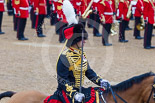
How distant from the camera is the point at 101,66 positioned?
28.8 ft

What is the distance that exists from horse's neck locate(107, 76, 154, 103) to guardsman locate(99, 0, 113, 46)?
→ 23.1ft

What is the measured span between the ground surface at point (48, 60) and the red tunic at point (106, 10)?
2.26 feet

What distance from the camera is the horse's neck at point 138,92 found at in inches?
155

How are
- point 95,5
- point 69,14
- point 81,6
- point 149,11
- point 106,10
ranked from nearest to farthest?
point 69,14
point 149,11
point 106,10
point 95,5
point 81,6

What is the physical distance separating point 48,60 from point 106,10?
2.62m

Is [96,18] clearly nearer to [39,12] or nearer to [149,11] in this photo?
[39,12]

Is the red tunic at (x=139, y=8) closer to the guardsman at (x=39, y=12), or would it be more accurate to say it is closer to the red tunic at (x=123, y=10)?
the red tunic at (x=123, y=10)

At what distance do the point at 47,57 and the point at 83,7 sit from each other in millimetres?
3658

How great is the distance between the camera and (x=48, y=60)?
30.1ft

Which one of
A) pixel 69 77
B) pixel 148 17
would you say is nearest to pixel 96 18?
pixel 148 17

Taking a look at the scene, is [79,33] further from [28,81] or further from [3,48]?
[3,48]

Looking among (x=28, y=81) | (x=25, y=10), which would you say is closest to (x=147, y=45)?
(x=25, y=10)

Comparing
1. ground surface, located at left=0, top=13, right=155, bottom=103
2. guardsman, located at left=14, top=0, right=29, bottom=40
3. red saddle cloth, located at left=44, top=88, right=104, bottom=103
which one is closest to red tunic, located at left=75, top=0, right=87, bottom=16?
ground surface, located at left=0, top=13, right=155, bottom=103

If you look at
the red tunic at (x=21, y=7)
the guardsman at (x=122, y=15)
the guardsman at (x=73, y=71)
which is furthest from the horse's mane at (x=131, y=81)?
the guardsman at (x=122, y=15)
